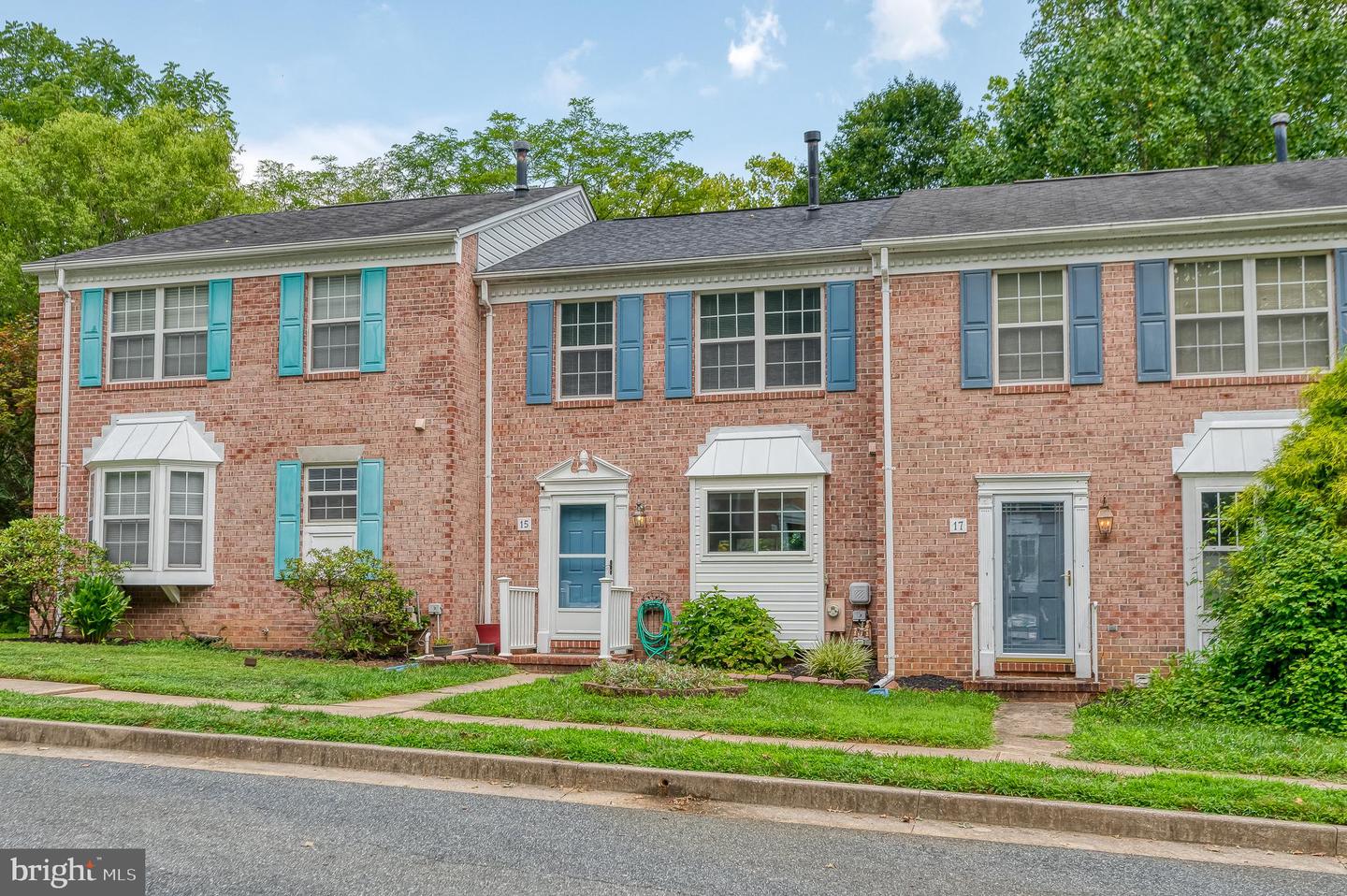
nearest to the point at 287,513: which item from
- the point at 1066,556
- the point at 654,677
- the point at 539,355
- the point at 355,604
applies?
the point at 355,604

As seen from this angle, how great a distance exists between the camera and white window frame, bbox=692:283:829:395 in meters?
14.6

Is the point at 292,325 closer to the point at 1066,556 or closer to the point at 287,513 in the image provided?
the point at 287,513

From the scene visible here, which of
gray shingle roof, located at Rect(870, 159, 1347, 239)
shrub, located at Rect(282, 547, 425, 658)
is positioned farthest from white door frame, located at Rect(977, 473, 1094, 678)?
shrub, located at Rect(282, 547, 425, 658)

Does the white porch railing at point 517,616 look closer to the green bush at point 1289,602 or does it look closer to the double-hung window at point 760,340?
the double-hung window at point 760,340

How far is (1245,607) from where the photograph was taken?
32.0 ft

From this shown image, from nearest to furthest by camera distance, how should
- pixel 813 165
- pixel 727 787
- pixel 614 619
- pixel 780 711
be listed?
pixel 727 787, pixel 780 711, pixel 614 619, pixel 813 165

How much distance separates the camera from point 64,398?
54.3 ft

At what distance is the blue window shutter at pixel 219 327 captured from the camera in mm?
16031

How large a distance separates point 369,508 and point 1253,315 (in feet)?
35.9

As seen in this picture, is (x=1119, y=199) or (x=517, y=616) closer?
(x=1119, y=199)

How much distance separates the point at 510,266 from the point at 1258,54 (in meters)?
18.2

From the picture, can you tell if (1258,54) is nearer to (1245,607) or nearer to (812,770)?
(1245,607)

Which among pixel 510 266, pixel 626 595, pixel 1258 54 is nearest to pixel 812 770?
pixel 626 595

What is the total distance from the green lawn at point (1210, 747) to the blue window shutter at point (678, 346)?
699cm
